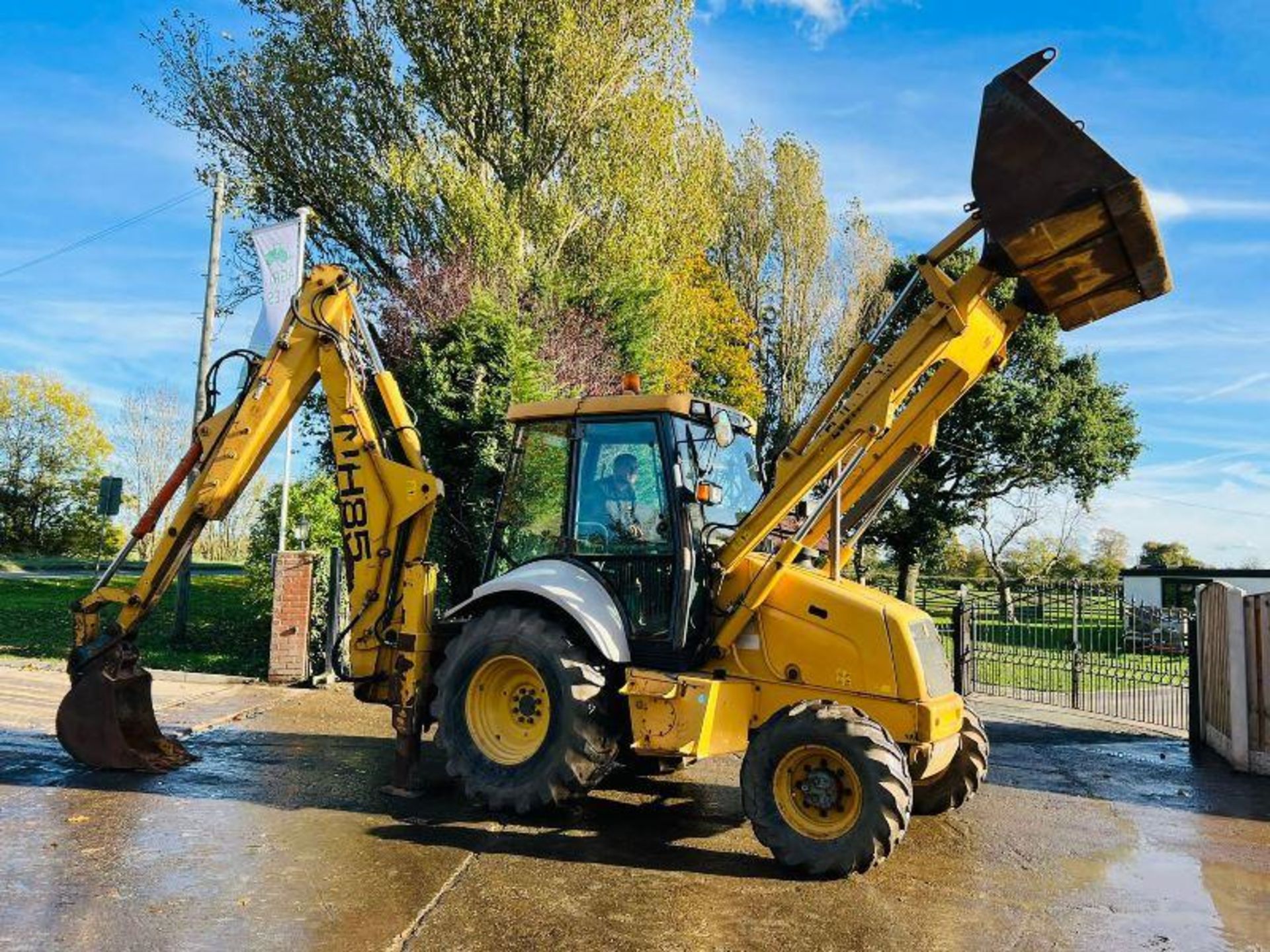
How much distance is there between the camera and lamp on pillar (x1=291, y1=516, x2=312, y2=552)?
1463 cm

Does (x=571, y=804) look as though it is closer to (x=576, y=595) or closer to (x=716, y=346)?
(x=576, y=595)

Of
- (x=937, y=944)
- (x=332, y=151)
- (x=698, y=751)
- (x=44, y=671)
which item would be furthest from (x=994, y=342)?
(x=332, y=151)

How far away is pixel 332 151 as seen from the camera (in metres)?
18.3

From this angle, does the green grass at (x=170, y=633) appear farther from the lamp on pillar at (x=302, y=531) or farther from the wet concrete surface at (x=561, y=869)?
the wet concrete surface at (x=561, y=869)

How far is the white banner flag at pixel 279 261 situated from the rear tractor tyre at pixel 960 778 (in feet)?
36.4

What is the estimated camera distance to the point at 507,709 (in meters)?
6.35

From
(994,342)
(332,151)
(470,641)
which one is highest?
(332,151)

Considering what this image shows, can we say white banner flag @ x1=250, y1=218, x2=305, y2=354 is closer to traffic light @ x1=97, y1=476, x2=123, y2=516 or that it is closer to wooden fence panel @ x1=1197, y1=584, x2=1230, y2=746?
traffic light @ x1=97, y1=476, x2=123, y2=516

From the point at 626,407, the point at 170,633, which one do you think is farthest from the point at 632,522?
the point at 170,633

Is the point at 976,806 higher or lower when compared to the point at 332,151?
lower

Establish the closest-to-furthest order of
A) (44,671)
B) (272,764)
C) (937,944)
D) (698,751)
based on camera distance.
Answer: (937,944), (698,751), (272,764), (44,671)

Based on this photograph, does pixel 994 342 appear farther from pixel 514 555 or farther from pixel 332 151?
pixel 332 151

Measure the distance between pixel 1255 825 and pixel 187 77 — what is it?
20115 millimetres

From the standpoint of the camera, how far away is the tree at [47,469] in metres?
41.4
